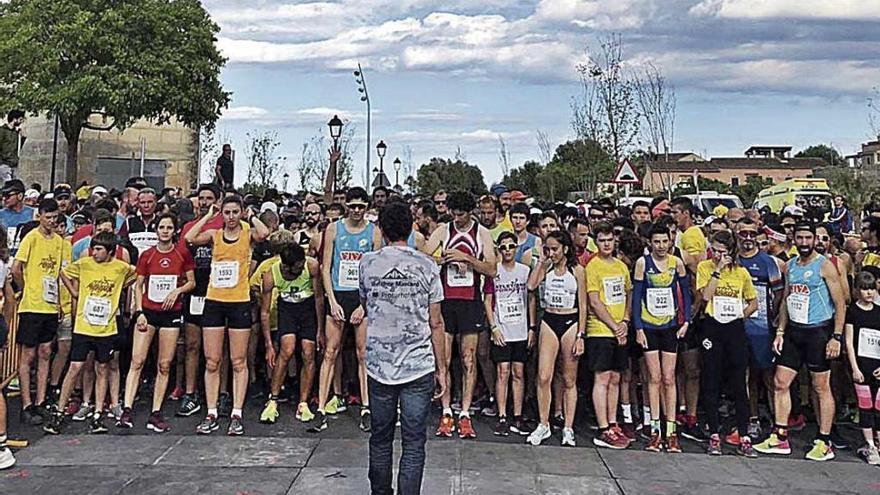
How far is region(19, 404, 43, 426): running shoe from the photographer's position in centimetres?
747

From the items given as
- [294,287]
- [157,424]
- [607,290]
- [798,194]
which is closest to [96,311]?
[157,424]

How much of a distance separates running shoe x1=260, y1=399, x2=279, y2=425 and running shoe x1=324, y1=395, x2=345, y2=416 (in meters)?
0.45

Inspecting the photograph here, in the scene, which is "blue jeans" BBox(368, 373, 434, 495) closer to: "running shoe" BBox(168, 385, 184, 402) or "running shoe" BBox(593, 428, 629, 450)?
"running shoe" BBox(593, 428, 629, 450)

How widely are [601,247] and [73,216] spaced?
5.45 metres

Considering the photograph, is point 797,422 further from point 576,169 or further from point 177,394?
point 576,169

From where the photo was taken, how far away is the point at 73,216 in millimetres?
9023

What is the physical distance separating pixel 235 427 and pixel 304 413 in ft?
2.24

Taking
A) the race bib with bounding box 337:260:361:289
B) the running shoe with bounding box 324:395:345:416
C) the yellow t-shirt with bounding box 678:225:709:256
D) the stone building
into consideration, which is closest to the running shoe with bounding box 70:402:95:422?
the running shoe with bounding box 324:395:345:416

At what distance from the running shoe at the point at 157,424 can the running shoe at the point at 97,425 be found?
0.36m

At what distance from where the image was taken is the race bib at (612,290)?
23.9 feet

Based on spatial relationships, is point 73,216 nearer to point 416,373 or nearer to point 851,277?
point 416,373

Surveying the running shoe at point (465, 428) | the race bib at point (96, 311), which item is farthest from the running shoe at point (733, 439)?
the race bib at point (96, 311)

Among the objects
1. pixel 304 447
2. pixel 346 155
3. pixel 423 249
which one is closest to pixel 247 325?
pixel 304 447

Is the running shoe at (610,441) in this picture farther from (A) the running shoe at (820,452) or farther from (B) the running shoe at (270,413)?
(B) the running shoe at (270,413)
